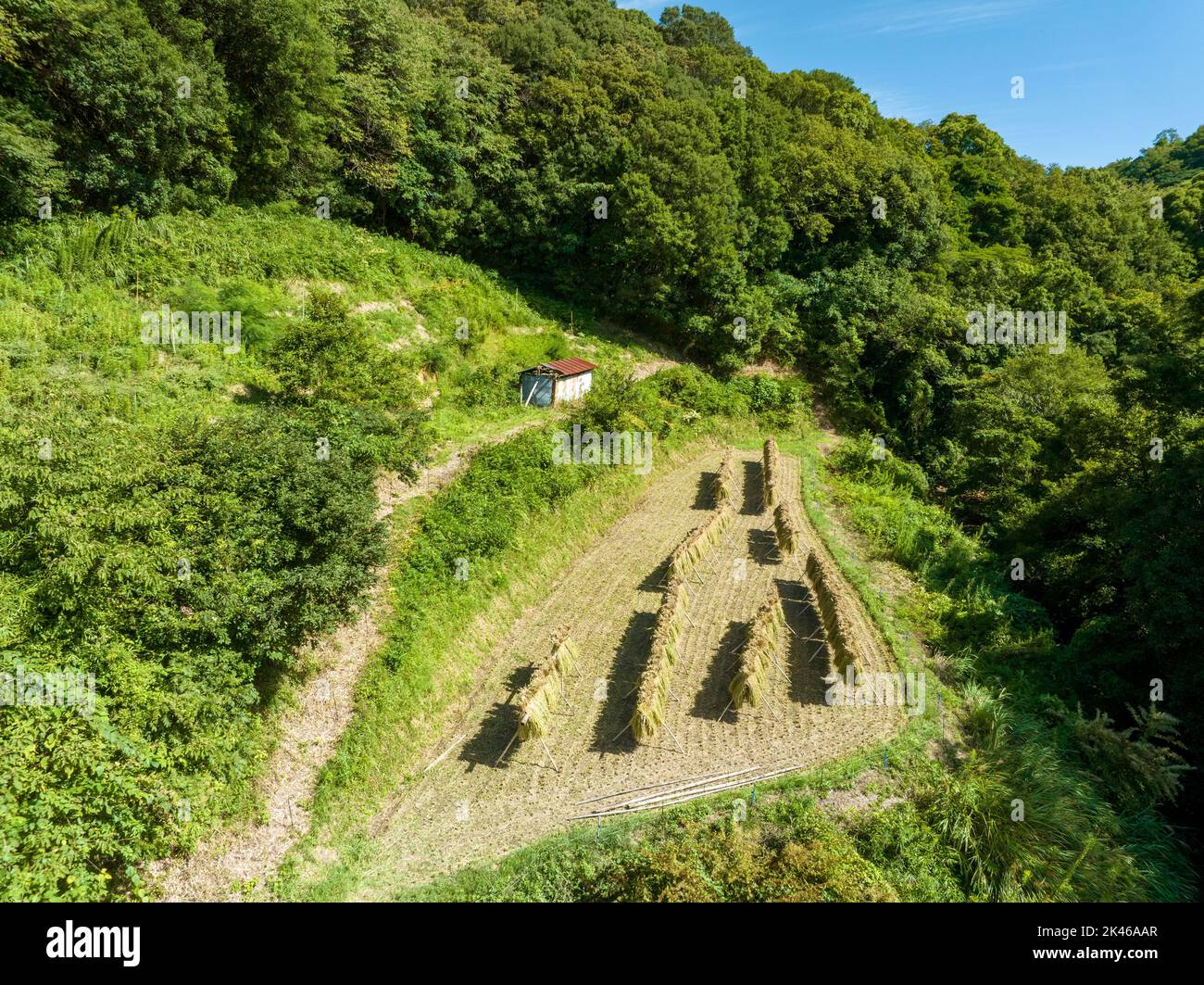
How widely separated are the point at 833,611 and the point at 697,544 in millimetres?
5019

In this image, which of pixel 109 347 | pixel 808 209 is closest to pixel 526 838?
pixel 109 347

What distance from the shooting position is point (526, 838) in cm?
1175

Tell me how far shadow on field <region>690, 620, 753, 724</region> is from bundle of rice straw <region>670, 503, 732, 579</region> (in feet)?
8.53

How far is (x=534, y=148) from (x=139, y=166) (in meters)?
20.2

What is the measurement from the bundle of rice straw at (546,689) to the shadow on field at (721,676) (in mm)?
3242

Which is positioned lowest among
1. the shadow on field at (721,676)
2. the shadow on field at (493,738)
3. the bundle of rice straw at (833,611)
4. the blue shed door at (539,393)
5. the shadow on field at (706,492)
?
the shadow on field at (493,738)

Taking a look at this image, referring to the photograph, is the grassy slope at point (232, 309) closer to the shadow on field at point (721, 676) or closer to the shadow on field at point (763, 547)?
the shadow on field at point (721, 676)

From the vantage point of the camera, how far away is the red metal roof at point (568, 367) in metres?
26.6

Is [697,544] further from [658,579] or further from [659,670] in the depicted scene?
[659,670]

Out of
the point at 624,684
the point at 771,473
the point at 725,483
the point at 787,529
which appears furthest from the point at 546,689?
the point at 771,473

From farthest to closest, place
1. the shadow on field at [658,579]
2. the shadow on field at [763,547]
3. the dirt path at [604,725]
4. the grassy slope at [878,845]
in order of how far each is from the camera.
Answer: the shadow on field at [763,547] → the shadow on field at [658,579] → the dirt path at [604,725] → the grassy slope at [878,845]

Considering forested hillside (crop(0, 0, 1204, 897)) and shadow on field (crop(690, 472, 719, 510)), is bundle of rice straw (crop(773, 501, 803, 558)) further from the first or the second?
forested hillside (crop(0, 0, 1204, 897))

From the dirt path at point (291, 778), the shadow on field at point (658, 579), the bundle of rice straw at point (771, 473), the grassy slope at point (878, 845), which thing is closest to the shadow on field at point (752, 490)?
the bundle of rice straw at point (771, 473)

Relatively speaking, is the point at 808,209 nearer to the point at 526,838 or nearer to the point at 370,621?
the point at 370,621
